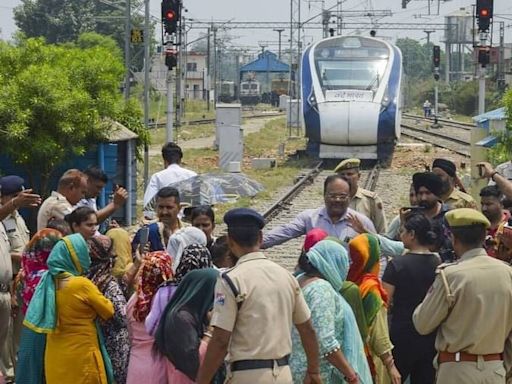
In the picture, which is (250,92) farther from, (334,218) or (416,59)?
(334,218)

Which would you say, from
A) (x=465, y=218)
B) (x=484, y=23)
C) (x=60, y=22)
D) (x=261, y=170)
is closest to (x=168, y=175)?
(x=465, y=218)

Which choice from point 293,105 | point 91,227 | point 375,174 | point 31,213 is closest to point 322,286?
point 91,227

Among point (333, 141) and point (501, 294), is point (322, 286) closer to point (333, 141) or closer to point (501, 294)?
point (501, 294)

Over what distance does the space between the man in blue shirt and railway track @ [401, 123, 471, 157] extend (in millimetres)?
25882

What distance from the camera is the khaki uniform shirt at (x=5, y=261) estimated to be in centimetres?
840

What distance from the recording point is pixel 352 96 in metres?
29.2

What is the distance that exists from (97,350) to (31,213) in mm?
8694

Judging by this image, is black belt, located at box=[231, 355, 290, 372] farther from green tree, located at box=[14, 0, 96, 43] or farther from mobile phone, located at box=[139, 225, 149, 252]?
green tree, located at box=[14, 0, 96, 43]

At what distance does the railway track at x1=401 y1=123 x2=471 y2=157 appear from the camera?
3723 cm

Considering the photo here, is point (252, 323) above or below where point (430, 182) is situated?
below

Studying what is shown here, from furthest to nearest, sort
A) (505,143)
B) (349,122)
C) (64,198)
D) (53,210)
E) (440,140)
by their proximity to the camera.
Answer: (440,140) < (349,122) < (505,143) < (64,198) < (53,210)

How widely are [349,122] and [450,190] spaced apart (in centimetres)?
1910

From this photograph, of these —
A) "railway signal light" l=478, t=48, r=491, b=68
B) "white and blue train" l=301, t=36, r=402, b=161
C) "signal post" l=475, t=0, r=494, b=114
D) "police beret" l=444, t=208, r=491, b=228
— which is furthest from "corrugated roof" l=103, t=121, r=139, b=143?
"police beret" l=444, t=208, r=491, b=228

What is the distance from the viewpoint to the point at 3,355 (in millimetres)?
8938
